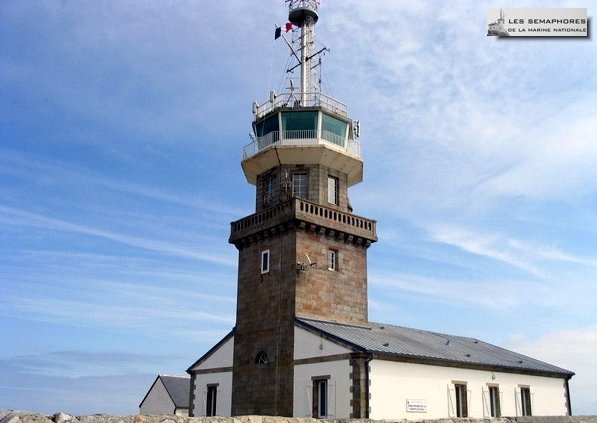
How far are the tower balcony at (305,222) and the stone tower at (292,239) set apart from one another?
0.18 feet

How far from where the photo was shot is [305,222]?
1206 inches

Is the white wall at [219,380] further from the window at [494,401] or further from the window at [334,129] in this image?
the window at [494,401]

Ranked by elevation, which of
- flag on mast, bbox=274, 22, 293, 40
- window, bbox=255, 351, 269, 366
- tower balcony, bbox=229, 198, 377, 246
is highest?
flag on mast, bbox=274, 22, 293, 40

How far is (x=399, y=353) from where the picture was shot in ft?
87.2

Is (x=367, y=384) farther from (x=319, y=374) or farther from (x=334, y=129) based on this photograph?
(x=334, y=129)

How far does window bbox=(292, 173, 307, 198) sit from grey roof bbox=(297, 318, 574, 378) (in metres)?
7.17

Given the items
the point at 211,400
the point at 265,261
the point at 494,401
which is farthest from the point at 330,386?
the point at 494,401

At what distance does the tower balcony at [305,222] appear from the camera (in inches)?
1208

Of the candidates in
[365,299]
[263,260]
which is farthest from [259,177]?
[365,299]

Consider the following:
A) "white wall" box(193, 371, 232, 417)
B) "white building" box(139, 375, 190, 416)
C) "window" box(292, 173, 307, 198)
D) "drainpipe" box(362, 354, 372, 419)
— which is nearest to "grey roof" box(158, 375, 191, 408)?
"white building" box(139, 375, 190, 416)

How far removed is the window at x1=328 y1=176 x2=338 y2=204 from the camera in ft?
110

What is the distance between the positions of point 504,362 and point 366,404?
1259cm

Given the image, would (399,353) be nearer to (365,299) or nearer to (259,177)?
(365,299)

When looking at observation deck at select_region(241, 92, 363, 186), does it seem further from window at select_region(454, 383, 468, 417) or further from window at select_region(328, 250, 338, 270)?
window at select_region(454, 383, 468, 417)
